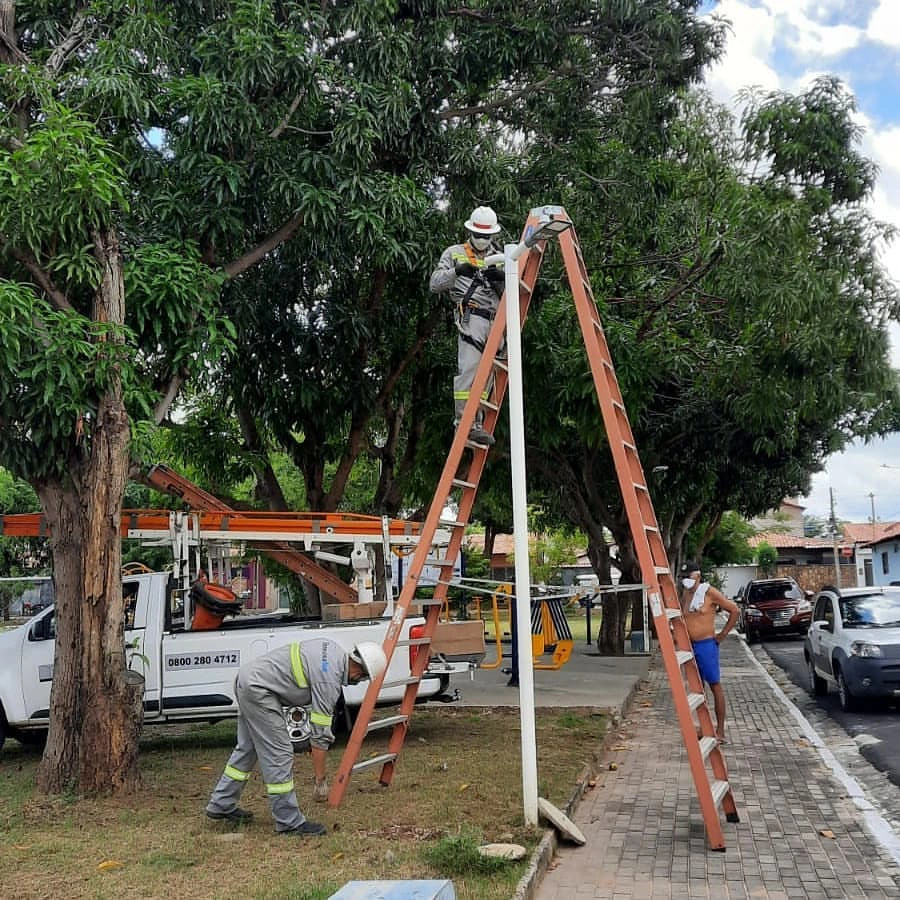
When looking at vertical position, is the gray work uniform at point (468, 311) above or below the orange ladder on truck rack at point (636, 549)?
above

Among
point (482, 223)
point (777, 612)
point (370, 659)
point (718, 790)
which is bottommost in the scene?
point (718, 790)

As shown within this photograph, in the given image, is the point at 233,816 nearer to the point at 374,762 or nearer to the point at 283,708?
the point at 283,708

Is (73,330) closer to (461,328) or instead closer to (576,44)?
(461,328)

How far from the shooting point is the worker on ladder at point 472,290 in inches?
339

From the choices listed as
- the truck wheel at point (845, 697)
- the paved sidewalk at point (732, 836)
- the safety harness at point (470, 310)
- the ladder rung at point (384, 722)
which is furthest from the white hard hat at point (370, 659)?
the truck wheel at point (845, 697)

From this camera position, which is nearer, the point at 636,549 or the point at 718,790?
the point at 636,549

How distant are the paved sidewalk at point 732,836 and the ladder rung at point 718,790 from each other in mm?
309

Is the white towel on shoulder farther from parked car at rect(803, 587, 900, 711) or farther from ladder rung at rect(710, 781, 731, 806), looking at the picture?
parked car at rect(803, 587, 900, 711)

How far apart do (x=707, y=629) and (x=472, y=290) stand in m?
4.48

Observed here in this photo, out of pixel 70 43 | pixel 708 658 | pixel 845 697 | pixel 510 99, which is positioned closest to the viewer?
pixel 70 43

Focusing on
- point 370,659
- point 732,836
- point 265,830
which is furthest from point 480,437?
point 732,836

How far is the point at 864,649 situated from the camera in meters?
13.3

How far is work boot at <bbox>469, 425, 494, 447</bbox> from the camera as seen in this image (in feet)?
27.6

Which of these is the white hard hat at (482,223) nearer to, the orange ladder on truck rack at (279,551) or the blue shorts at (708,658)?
the blue shorts at (708,658)
